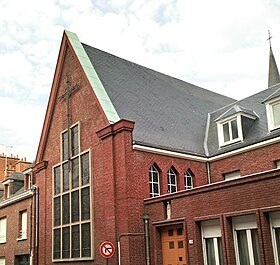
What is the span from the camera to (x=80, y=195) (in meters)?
20.4

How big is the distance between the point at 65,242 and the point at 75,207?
1.89 meters

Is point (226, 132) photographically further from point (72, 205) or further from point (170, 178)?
point (72, 205)

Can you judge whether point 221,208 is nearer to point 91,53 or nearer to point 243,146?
point 243,146

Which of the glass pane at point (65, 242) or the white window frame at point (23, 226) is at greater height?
the white window frame at point (23, 226)

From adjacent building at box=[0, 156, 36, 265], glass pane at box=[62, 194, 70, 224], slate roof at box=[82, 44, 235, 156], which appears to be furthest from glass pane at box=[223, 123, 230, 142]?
adjacent building at box=[0, 156, 36, 265]

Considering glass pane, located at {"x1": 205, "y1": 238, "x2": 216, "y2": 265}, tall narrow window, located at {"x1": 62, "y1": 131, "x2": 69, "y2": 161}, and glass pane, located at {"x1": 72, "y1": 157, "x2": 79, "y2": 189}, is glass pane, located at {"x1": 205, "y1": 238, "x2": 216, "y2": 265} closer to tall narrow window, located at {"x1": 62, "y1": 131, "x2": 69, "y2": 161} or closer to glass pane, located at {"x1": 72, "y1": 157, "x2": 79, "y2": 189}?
glass pane, located at {"x1": 72, "y1": 157, "x2": 79, "y2": 189}

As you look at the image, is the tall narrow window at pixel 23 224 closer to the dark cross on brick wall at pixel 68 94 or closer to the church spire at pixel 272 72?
the dark cross on brick wall at pixel 68 94

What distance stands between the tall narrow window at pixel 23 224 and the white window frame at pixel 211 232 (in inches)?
557

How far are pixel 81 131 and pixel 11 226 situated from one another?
1068 centimetres

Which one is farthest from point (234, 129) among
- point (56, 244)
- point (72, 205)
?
point (56, 244)

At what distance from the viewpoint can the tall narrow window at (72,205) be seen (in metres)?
19.7

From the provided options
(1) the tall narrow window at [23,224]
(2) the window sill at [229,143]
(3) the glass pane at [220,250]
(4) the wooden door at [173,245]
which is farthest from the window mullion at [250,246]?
(1) the tall narrow window at [23,224]

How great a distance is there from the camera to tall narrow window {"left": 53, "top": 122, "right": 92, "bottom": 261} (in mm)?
19734

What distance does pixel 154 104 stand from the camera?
2280 centimetres
